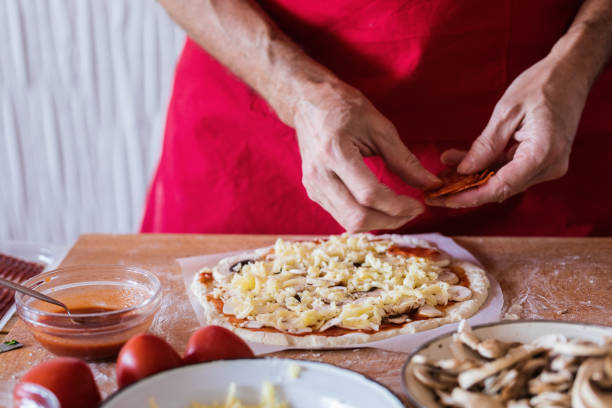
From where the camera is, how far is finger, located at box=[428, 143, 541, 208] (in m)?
1.65

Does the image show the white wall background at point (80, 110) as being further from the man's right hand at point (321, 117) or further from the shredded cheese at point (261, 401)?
the shredded cheese at point (261, 401)

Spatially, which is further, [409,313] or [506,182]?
[506,182]

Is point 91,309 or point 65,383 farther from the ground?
point 65,383

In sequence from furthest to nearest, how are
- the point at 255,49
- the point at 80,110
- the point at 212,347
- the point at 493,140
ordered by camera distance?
1. the point at 80,110
2. the point at 255,49
3. the point at 493,140
4. the point at 212,347

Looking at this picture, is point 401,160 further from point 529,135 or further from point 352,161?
point 529,135

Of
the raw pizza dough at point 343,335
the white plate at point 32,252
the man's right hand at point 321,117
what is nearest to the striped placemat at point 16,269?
the white plate at point 32,252

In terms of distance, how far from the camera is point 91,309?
1.38 metres

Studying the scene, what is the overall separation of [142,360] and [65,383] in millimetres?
112

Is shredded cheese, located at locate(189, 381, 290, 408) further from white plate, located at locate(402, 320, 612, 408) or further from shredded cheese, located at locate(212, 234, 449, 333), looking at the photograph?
shredded cheese, located at locate(212, 234, 449, 333)

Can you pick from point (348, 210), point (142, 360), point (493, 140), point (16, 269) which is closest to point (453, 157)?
point (493, 140)

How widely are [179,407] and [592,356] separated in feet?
1.87

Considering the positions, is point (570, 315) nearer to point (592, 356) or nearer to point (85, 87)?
point (592, 356)

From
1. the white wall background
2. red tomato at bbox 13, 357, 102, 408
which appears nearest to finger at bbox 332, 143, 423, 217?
red tomato at bbox 13, 357, 102, 408

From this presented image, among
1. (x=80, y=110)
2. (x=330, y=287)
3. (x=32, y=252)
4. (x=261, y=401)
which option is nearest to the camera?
(x=261, y=401)
